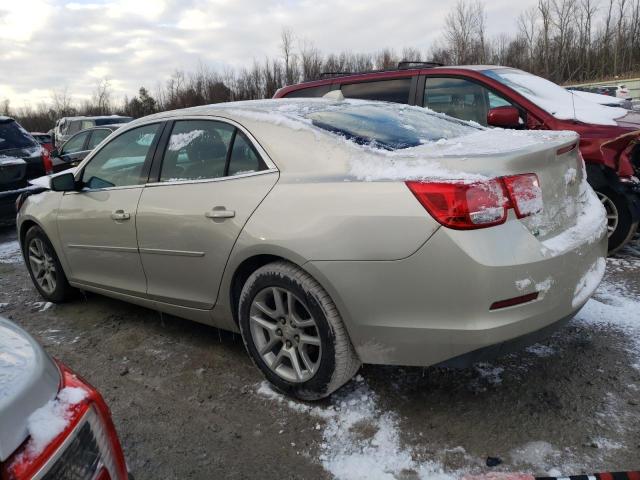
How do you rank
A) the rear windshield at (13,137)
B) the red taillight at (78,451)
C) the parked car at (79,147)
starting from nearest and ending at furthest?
the red taillight at (78,451), the rear windshield at (13,137), the parked car at (79,147)

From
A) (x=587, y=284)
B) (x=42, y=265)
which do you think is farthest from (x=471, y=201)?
(x=42, y=265)

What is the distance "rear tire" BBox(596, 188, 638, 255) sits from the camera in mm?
4484

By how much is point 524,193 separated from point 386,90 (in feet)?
11.6

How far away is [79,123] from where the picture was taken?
58.9ft

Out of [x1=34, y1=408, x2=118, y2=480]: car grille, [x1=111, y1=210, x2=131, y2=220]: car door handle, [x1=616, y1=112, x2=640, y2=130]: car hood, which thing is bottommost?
[x1=34, y1=408, x2=118, y2=480]: car grille

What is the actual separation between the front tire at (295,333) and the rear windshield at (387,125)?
0.78 m

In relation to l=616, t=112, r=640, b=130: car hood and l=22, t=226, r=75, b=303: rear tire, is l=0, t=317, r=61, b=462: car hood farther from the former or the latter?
l=616, t=112, r=640, b=130: car hood

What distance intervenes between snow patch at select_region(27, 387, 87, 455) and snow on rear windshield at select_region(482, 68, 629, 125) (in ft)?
14.7

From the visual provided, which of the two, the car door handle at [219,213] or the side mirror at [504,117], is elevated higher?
the side mirror at [504,117]

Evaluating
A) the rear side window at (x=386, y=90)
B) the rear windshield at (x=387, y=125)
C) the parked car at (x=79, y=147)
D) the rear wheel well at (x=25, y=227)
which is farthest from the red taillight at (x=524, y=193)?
the parked car at (x=79, y=147)

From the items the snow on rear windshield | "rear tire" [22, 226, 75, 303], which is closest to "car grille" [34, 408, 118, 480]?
"rear tire" [22, 226, 75, 303]

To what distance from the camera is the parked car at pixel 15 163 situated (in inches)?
281

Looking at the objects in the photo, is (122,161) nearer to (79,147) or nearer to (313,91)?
(313,91)

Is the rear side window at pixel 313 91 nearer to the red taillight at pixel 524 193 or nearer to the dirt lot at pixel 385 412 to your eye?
the dirt lot at pixel 385 412
